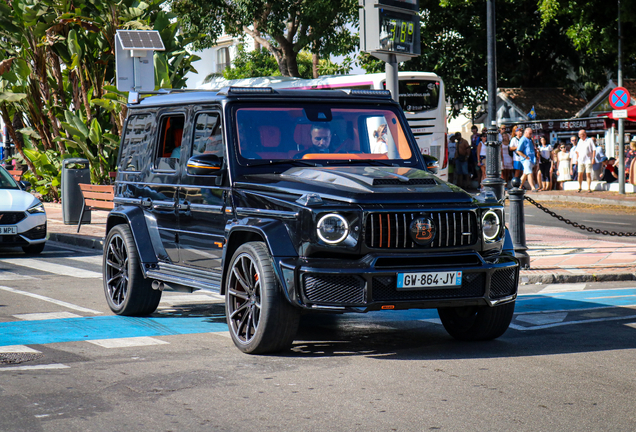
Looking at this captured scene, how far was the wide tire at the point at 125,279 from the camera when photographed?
796 centimetres

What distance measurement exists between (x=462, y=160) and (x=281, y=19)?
8.38m

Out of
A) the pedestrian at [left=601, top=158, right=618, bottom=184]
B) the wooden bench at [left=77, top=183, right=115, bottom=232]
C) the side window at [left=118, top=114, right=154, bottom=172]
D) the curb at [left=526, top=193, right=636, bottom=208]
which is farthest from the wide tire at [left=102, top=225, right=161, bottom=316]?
the pedestrian at [left=601, top=158, right=618, bottom=184]

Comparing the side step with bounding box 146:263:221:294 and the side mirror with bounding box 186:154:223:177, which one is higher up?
the side mirror with bounding box 186:154:223:177

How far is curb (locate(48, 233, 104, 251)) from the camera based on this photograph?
15281 millimetres

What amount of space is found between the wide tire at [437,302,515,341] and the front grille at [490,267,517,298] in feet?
0.82

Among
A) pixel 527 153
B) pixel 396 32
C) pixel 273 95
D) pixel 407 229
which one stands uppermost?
pixel 396 32

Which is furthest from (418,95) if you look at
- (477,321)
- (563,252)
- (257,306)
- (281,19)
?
(257,306)

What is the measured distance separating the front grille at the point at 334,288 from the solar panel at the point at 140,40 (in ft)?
35.5

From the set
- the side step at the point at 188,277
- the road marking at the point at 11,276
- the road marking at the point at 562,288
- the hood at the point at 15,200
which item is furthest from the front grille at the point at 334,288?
the hood at the point at 15,200

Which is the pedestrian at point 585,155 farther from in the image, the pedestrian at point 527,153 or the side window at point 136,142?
the side window at point 136,142

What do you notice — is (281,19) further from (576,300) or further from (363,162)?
(363,162)

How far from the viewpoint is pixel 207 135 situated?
723 centimetres

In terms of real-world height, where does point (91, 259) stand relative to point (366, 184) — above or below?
below

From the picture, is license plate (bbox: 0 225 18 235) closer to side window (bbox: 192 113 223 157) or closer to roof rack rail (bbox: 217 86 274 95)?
side window (bbox: 192 113 223 157)
